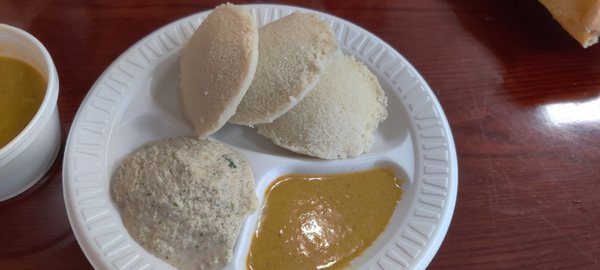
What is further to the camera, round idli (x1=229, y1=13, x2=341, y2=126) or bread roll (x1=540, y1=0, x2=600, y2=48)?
bread roll (x1=540, y1=0, x2=600, y2=48)

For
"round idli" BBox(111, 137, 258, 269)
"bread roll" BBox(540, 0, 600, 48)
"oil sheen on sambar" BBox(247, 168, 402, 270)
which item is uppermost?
"bread roll" BBox(540, 0, 600, 48)

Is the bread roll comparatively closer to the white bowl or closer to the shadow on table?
the shadow on table

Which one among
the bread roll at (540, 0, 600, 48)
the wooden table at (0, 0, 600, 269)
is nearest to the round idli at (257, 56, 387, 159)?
the wooden table at (0, 0, 600, 269)

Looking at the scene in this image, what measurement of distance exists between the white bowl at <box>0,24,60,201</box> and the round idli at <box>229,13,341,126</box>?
1.19ft

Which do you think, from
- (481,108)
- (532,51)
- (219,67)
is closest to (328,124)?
(219,67)

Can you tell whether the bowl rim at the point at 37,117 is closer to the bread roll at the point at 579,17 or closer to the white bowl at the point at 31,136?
the white bowl at the point at 31,136

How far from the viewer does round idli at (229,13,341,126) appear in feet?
3.48

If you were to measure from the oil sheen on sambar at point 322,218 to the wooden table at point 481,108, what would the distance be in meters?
0.18

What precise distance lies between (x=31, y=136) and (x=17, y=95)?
0.14 m

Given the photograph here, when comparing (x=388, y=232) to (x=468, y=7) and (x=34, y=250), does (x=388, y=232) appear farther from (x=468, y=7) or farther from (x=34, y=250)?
(x=468, y=7)

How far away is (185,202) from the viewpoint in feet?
3.30

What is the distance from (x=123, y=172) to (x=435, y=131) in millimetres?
689

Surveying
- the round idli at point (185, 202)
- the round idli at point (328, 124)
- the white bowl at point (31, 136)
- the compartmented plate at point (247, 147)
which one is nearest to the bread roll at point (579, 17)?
the compartmented plate at point (247, 147)

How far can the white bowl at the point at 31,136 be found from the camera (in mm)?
942
